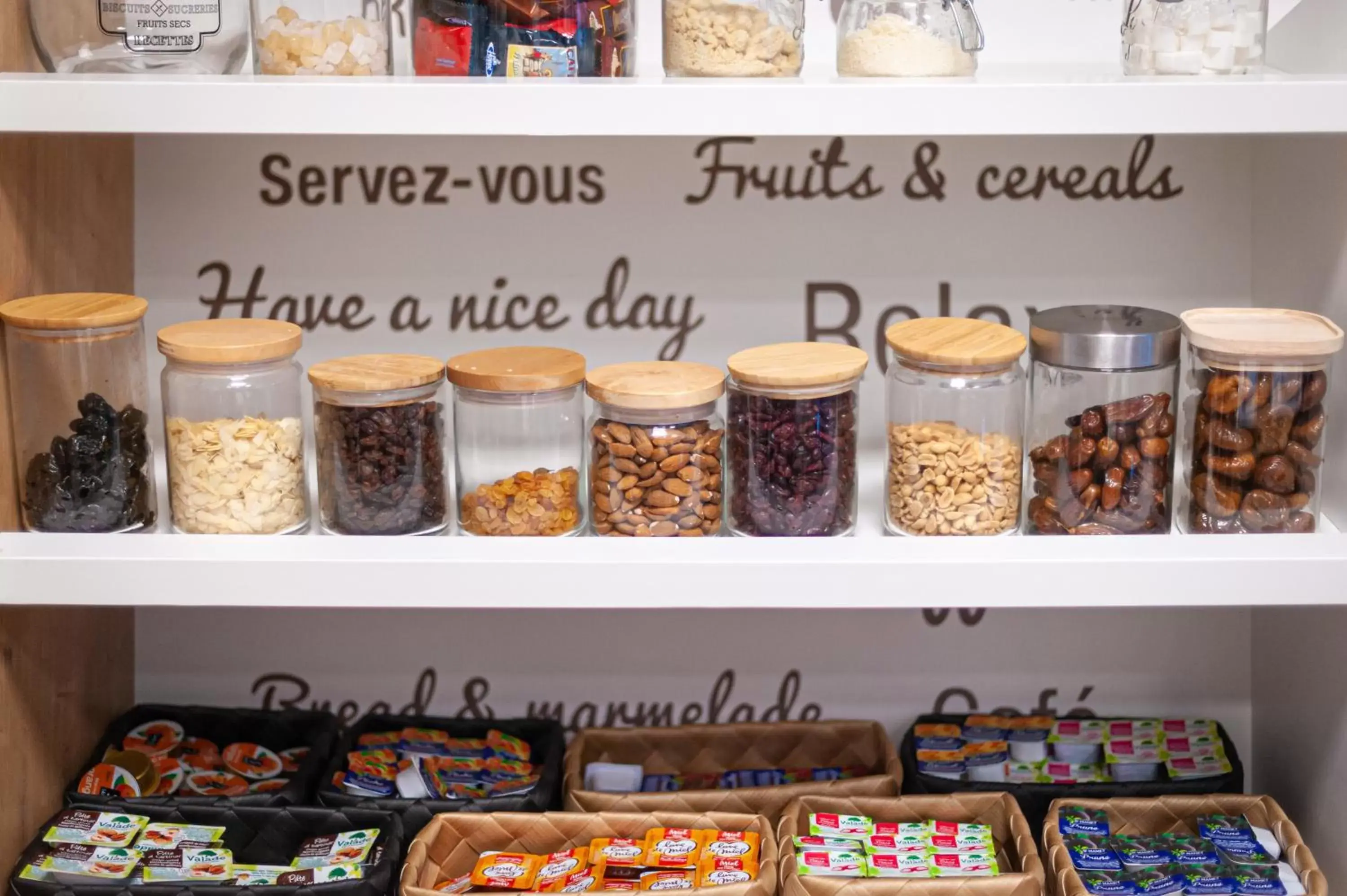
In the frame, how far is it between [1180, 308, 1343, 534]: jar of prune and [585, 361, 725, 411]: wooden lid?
42cm

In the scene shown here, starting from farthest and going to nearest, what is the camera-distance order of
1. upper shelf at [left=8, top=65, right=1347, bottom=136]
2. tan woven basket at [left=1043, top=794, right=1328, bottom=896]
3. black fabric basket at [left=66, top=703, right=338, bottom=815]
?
black fabric basket at [left=66, top=703, right=338, bottom=815]
tan woven basket at [left=1043, top=794, right=1328, bottom=896]
upper shelf at [left=8, top=65, right=1347, bottom=136]

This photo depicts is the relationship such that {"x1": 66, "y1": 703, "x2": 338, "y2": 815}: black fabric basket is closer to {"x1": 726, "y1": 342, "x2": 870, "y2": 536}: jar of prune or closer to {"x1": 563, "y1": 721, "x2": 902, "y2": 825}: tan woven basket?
{"x1": 563, "y1": 721, "x2": 902, "y2": 825}: tan woven basket

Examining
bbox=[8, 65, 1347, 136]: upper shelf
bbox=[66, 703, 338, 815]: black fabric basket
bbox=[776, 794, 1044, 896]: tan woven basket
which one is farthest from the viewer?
bbox=[66, 703, 338, 815]: black fabric basket

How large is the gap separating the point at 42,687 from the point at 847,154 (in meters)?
0.95

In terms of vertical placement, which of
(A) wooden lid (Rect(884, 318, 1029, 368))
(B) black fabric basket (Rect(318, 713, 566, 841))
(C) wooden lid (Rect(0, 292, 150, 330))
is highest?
(C) wooden lid (Rect(0, 292, 150, 330))

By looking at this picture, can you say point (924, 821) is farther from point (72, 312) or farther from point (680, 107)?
point (72, 312)

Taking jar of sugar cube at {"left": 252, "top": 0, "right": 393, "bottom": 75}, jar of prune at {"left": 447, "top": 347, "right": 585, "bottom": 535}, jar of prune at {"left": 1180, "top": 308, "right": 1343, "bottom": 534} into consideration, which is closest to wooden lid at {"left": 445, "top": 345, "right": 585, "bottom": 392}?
jar of prune at {"left": 447, "top": 347, "right": 585, "bottom": 535}

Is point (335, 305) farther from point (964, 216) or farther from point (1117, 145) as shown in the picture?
point (1117, 145)

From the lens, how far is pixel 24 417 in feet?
4.02

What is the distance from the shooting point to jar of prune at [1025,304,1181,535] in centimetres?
119

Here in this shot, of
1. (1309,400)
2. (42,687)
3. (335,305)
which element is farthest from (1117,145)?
(42,687)

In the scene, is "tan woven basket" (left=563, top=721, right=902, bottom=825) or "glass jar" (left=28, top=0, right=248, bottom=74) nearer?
"glass jar" (left=28, top=0, right=248, bottom=74)

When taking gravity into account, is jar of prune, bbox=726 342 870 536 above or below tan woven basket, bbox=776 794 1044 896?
above

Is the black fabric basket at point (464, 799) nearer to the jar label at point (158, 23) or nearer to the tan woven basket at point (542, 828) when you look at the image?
the tan woven basket at point (542, 828)
